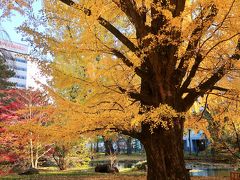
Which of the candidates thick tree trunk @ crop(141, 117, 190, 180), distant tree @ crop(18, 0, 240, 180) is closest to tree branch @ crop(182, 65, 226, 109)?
distant tree @ crop(18, 0, 240, 180)

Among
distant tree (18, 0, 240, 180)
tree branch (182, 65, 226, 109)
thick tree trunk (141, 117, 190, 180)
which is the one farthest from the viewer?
tree branch (182, 65, 226, 109)

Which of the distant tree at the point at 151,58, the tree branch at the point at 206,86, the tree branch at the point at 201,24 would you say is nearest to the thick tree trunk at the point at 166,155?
the distant tree at the point at 151,58

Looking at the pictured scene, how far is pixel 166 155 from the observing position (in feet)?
19.5

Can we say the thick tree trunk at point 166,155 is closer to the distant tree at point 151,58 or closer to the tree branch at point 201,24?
the distant tree at point 151,58

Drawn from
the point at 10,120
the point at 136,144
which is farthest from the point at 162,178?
the point at 136,144

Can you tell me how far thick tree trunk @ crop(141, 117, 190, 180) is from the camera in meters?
5.89

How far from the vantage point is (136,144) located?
55.8 metres

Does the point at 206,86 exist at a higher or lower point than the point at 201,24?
lower

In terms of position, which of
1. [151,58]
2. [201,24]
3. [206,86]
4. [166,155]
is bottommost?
[166,155]

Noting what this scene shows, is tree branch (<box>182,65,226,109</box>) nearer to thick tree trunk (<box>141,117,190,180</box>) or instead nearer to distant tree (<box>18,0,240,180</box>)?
distant tree (<box>18,0,240,180</box>)

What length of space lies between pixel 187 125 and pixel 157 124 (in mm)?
2513

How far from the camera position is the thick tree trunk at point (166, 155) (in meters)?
5.89

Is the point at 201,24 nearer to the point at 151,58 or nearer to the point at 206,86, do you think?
the point at 151,58

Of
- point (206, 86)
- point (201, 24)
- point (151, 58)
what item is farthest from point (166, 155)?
point (201, 24)
